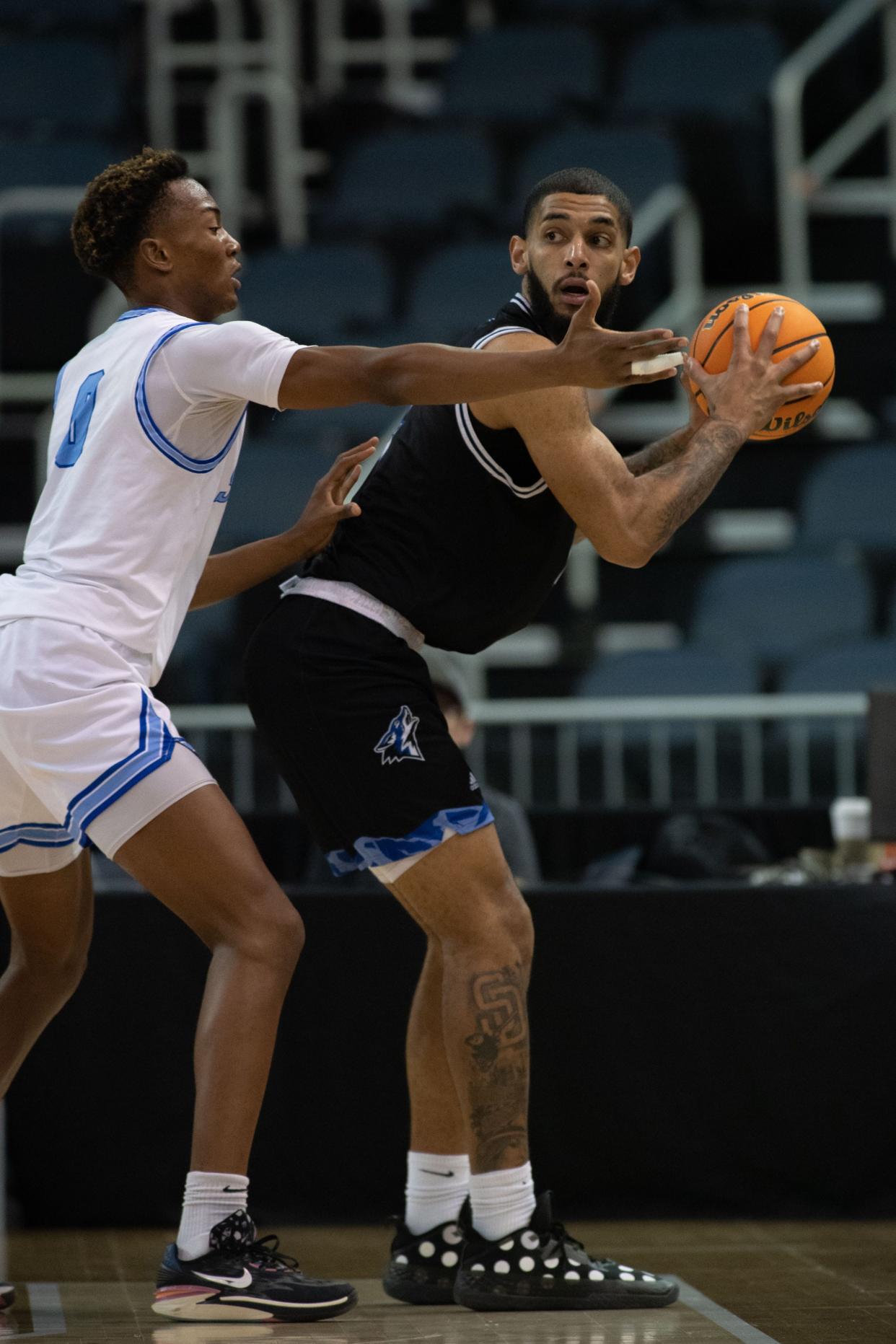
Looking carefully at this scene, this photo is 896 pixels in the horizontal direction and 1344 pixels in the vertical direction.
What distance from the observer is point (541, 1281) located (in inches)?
127

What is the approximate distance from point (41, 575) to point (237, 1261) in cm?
121

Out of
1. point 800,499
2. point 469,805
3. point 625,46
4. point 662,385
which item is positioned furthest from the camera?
point 625,46

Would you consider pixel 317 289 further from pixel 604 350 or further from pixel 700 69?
pixel 604 350

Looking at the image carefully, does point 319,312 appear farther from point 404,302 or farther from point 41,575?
point 41,575

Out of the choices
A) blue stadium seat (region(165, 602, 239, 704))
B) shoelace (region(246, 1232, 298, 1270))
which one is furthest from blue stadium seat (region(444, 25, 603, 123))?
shoelace (region(246, 1232, 298, 1270))

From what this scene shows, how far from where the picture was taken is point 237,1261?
3076 mm

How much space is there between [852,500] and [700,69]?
3.13 metres

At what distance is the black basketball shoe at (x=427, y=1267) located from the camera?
3443 mm

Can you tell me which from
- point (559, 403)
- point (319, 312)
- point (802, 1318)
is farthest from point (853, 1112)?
point (319, 312)

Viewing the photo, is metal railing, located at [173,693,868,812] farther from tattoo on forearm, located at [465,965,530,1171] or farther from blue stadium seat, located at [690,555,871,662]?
tattoo on forearm, located at [465,965,530,1171]

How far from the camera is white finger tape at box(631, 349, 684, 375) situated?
2.85 meters

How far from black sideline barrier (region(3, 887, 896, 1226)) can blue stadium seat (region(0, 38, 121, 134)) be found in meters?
7.66

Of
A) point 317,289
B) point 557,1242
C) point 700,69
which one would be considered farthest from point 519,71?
point 557,1242

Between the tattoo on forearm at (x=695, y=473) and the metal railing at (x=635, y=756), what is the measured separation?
388 cm
